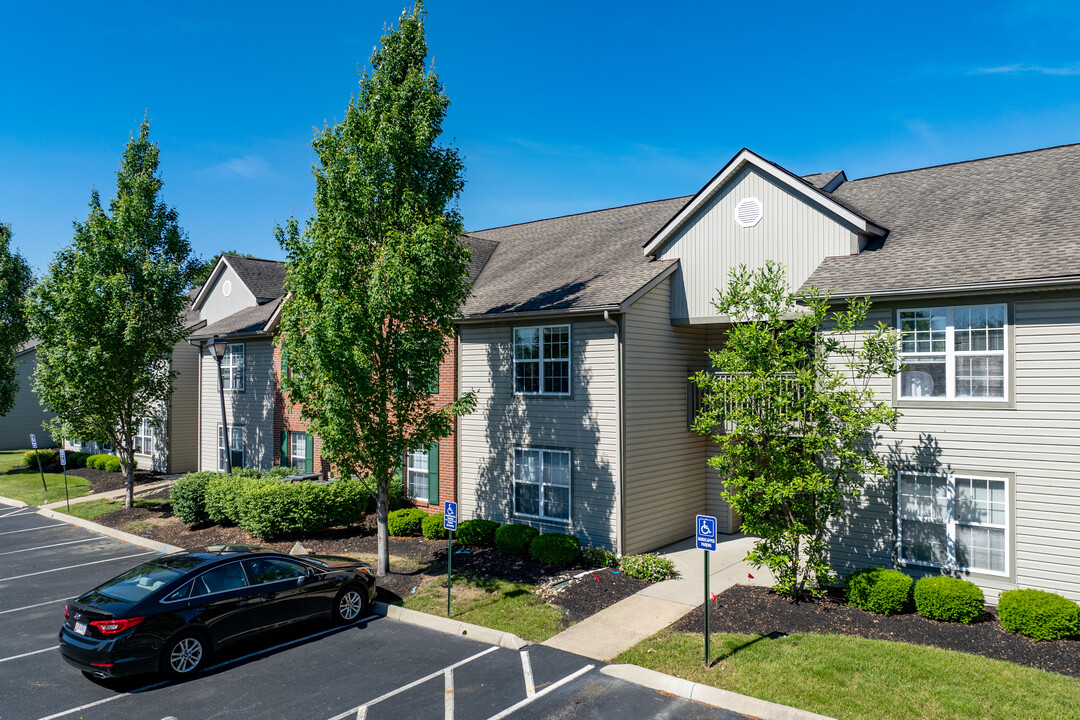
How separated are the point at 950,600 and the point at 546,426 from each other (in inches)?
369

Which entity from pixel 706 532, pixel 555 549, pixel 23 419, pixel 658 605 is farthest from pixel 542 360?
pixel 23 419

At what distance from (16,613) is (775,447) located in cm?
1561

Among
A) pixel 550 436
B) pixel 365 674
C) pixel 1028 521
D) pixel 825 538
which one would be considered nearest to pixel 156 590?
pixel 365 674

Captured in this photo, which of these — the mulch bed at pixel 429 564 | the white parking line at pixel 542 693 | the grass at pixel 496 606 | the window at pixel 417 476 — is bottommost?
the mulch bed at pixel 429 564

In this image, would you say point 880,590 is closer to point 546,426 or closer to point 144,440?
point 546,426

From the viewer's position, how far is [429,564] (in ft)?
52.5

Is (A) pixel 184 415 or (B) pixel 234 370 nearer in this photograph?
(B) pixel 234 370

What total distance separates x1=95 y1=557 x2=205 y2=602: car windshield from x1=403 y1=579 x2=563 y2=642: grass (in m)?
4.31

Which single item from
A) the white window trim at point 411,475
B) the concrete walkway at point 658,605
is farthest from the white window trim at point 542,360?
the concrete walkway at point 658,605

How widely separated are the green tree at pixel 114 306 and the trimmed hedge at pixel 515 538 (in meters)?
15.4

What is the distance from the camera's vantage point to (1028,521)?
38.5ft

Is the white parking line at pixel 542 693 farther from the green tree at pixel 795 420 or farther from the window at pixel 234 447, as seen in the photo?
the window at pixel 234 447

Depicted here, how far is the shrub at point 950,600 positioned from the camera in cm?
1132

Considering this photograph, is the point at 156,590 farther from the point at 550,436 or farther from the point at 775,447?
the point at 775,447
